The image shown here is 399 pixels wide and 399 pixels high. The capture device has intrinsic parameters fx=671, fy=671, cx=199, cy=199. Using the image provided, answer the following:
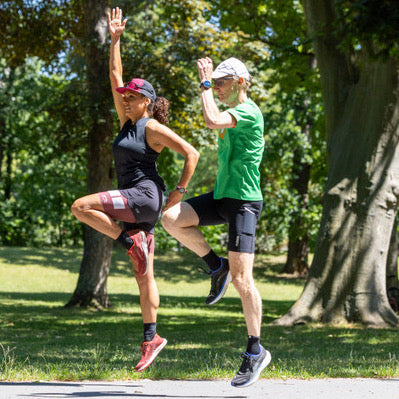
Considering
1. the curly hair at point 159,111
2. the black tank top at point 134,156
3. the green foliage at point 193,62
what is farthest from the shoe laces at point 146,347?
the green foliage at point 193,62

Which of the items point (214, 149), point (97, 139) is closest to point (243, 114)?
point (97, 139)

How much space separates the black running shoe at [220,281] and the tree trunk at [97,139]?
10.2m

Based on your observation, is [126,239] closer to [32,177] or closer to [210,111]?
[210,111]

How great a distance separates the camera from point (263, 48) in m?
18.2

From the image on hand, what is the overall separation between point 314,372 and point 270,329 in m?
6.17

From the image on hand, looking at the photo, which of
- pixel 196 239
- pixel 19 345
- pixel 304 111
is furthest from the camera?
pixel 304 111

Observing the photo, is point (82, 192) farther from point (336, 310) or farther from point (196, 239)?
point (196, 239)

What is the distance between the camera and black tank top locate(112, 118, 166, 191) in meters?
5.24

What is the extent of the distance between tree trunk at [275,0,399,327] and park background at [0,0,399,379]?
0.02m

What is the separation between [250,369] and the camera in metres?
5.08

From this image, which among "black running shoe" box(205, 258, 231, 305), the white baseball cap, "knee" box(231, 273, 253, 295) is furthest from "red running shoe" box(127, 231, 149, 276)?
the white baseball cap

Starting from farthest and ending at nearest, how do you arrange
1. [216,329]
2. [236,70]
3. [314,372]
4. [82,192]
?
[82,192] < [216,329] < [314,372] < [236,70]

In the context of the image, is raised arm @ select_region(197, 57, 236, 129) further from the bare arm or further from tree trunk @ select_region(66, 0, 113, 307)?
tree trunk @ select_region(66, 0, 113, 307)

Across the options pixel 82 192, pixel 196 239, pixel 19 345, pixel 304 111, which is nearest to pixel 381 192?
pixel 19 345
